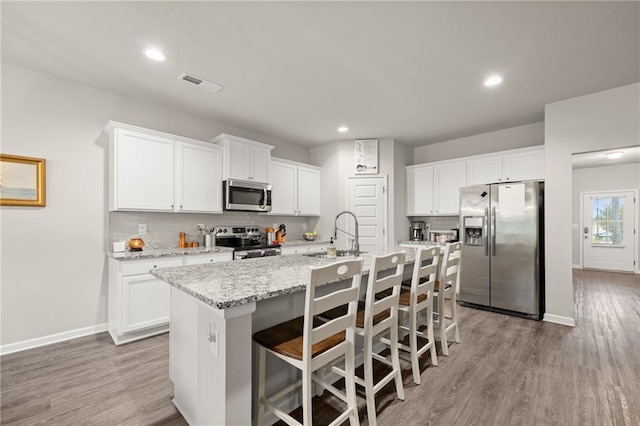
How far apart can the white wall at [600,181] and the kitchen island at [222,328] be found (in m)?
7.04

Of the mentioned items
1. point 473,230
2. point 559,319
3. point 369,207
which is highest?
point 369,207

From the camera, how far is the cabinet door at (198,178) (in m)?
3.61

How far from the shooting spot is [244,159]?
4.23 meters

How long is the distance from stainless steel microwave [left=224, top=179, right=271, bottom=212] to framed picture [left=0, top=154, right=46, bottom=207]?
6.19 feet

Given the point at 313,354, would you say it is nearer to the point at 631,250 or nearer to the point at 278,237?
the point at 278,237

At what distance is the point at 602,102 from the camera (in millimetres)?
3316

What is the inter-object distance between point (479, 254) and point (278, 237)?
3.09 m

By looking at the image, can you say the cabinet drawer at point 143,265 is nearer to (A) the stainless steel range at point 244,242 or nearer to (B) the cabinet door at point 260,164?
(A) the stainless steel range at point 244,242

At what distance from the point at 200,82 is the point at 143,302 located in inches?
94.7

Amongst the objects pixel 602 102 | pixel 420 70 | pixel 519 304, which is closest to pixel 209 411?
pixel 420 70

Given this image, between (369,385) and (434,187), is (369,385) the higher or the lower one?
the lower one

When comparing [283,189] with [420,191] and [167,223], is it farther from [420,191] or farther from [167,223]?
[420,191]

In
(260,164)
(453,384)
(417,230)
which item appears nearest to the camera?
(453,384)

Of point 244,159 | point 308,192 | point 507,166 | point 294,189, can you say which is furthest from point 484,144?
point 244,159
